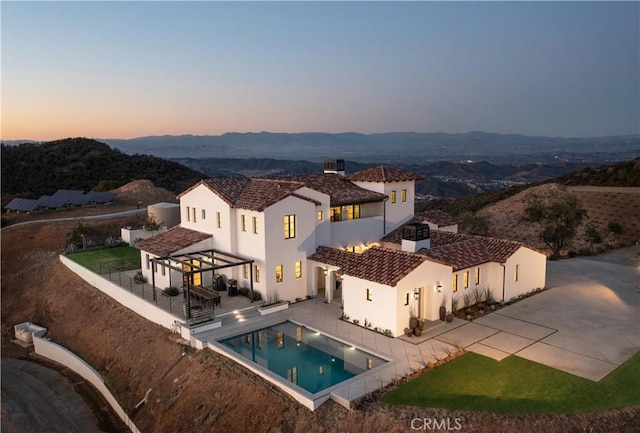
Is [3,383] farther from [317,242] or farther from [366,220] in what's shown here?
[366,220]

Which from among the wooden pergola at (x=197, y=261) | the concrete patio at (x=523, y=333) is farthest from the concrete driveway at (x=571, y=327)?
the wooden pergola at (x=197, y=261)

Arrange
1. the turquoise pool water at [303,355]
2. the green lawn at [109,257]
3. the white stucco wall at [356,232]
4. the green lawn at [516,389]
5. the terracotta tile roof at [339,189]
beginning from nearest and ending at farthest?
the green lawn at [516,389]
the turquoise pool water at [303,355]
the white stucco wall at [356,232]
the terracotta tile roof at [339,189]
the green lawn at [109,257]

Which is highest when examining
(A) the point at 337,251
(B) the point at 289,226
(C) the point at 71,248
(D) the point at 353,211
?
(D) the point at 353,211

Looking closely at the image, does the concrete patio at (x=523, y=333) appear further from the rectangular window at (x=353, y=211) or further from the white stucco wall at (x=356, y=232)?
the rectangular window at (x=353, y=211)

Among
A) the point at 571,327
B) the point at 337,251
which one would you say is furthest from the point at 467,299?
the point at 337,251

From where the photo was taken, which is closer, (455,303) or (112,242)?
(455,303)

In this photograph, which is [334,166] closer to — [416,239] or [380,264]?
[416,239]

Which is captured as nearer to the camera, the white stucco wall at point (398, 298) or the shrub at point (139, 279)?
the white stucco wall at point (398, 298)
